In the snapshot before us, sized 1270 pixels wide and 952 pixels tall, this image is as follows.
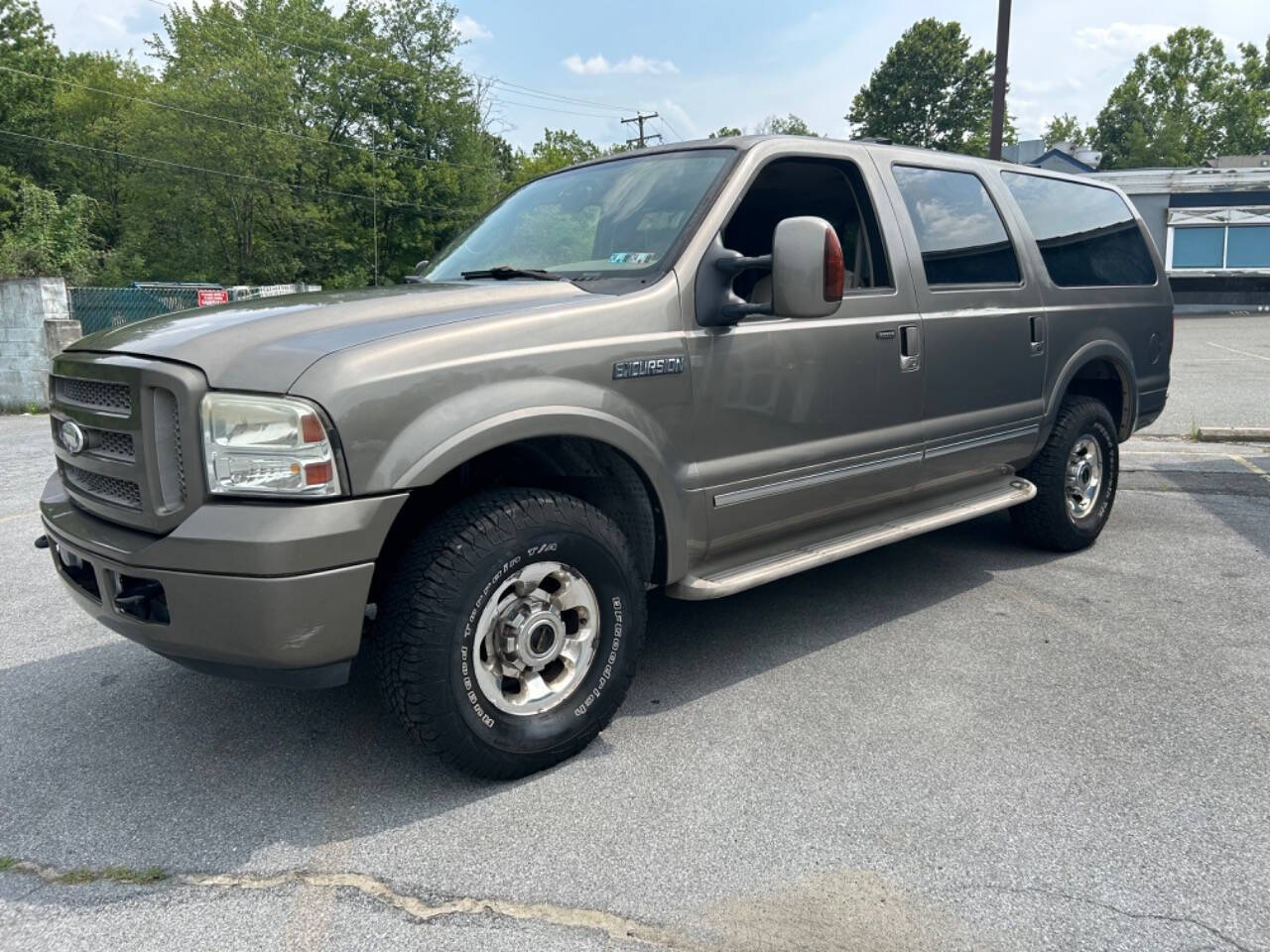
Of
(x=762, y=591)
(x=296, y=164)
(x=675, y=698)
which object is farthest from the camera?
(x=296, y=164)

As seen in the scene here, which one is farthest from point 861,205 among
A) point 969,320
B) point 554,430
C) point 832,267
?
point 554,430

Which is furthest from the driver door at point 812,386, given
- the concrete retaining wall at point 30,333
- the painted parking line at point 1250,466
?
the concrete retaining wall at point 30,333

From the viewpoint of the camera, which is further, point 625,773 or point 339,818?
point 625,773

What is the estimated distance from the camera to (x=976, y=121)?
65.1 m

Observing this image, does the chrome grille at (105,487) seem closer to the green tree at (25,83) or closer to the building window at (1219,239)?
the building window at (1219,239)

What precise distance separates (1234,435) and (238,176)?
36144 mm

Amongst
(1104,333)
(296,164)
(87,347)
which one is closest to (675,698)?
(87,347)

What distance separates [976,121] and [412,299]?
70675mm

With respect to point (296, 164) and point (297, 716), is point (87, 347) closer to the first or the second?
point (297, 716)

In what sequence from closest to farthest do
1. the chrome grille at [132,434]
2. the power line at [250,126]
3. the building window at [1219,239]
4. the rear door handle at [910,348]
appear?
1. the chrome grille at [132,434]
2. the rear door handle at [910,348]
3. the building window at [1219,239]
4. the power line at [250,126]

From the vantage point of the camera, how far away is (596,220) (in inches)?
146

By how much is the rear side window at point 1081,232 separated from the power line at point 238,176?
36.8 metres

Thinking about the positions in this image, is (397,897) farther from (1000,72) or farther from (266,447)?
(1000,72)

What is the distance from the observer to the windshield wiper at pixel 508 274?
3.46 metres
